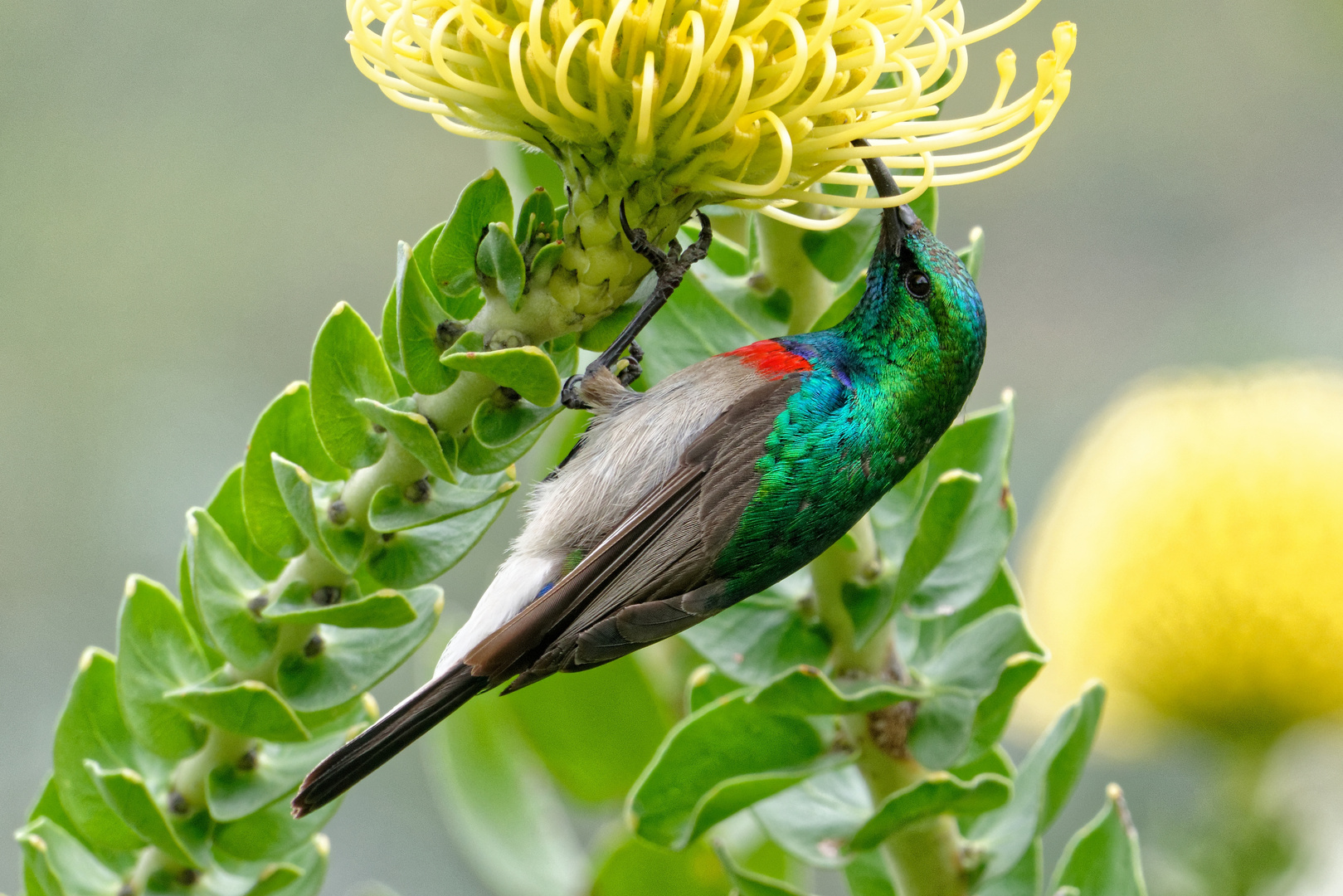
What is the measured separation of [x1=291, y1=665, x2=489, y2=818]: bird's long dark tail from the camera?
2.95 ft

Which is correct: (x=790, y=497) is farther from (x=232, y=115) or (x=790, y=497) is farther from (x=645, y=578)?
(x=232, y=115)

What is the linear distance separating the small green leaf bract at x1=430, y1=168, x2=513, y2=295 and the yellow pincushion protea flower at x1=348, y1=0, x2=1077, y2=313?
0.06 m

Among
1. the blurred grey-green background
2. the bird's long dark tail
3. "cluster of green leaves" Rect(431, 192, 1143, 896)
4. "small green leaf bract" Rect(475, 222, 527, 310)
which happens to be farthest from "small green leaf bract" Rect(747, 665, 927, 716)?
the blurred grey-green background

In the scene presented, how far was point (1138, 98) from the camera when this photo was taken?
136 inches

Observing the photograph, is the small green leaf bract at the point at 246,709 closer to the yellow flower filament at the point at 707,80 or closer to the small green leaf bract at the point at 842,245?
the yellow flower filament at the point at 707,80

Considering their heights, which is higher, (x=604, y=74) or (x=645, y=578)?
(x=604, y=74)

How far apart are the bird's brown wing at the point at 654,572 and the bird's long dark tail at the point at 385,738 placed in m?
0.02

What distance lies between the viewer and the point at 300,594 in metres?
0.91

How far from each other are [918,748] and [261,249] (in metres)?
2.31

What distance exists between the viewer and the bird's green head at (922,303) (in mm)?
1133

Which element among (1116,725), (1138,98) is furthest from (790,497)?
(1138,98)

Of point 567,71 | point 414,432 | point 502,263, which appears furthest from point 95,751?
point 567,71

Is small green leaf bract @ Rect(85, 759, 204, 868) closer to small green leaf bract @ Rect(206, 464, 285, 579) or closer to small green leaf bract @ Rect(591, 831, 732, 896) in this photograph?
small green leaf bract @ Rect(206, 464, 285, 579)

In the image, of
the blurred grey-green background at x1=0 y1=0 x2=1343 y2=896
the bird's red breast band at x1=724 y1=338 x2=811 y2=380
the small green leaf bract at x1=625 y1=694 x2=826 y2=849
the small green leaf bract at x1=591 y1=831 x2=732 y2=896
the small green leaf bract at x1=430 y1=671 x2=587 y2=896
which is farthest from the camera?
the blurred grey-green background at x1=0 y1=0 x2=1343 y2=896
